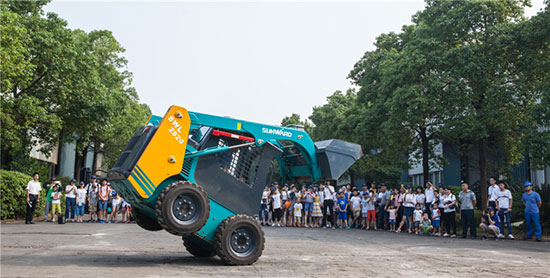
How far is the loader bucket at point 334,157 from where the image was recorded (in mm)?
9703

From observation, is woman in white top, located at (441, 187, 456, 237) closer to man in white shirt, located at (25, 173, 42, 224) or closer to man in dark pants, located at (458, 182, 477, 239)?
man in dark pants, located at (458, 182, 477, 239)

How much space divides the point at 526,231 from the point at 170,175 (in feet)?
42.9

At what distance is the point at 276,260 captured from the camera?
9.32 m

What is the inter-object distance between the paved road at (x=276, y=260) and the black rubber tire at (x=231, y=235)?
0.17 m

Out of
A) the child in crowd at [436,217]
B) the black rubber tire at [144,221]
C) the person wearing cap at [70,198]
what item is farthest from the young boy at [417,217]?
the person wearing cap at [70,198]

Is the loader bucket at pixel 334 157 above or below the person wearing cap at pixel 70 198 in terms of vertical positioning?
above

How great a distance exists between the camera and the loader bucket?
970 cm

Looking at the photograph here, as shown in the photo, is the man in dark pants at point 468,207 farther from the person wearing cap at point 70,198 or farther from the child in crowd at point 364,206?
the person wearing cap at point 70,198

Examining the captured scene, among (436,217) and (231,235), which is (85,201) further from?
(231,235)

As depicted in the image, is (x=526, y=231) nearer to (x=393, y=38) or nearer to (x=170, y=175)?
(x=170, y=175)

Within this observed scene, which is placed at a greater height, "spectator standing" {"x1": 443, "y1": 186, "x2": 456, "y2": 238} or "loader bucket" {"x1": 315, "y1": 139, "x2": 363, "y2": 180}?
"loader bucket" {"x1": 315, "y1": 139, "x2": 363, "y2": 180}

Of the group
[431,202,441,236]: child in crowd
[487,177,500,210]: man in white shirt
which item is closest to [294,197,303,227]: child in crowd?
[431,202,441,236]: child in crowd

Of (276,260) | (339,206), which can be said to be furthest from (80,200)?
(276,260)

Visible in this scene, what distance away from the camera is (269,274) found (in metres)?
7.54
